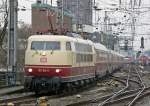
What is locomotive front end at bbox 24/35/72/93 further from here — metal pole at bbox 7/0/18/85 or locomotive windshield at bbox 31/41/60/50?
metal pole at bbox 7/0/18/85

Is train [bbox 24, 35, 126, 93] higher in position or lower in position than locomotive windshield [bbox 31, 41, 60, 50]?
lower

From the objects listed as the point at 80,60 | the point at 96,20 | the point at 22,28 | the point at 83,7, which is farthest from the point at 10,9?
the point at 22,28

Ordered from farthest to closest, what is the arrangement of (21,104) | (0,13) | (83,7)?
(0,13) → (83,7) → (21,104)

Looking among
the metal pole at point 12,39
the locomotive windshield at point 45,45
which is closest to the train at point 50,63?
the locomotive windshield at point 45,45

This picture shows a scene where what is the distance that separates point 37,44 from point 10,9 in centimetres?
749

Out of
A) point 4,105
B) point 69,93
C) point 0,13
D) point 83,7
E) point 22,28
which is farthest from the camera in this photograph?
point 22,28

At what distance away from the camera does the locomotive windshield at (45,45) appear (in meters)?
23.4

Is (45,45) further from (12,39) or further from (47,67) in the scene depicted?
(12,39)

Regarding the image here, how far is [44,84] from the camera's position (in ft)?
74.5

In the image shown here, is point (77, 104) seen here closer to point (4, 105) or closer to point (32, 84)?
point (4, 105)

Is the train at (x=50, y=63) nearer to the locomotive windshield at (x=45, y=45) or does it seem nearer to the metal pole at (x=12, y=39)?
the locomotive windshield at (x=45, y=45)

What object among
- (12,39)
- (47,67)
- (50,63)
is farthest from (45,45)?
(12,39)

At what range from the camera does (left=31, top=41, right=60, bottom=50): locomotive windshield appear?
23.4 m

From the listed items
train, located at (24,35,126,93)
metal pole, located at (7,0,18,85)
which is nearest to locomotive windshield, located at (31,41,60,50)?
train, located at (24,35,126,93)
